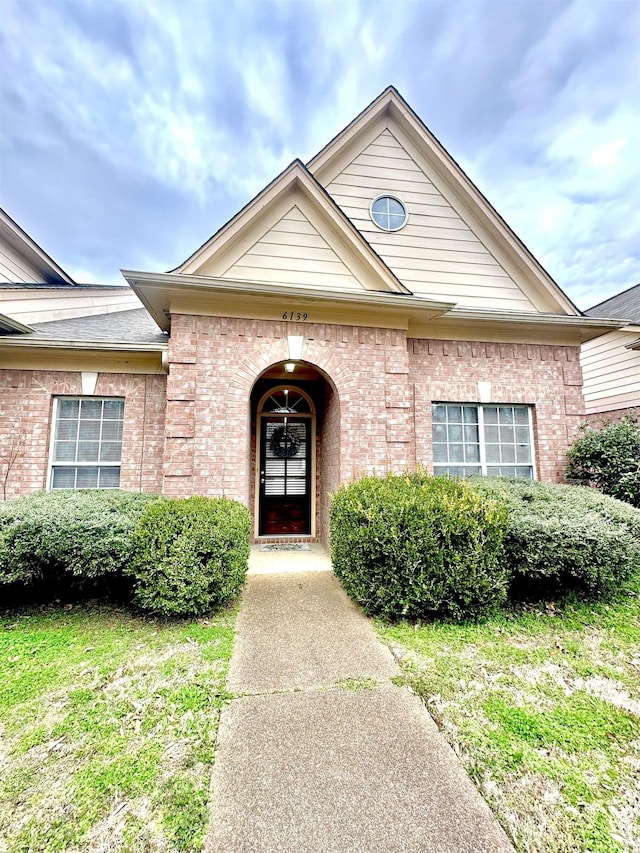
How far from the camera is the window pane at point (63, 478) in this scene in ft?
21.8

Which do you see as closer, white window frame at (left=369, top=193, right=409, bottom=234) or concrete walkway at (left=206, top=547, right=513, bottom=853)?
concrete walkway at (left=206, top=547, right=513, bottom=853)

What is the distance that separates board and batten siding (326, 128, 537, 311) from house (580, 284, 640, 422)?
13.4ft

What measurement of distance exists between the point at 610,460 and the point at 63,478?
30.9ft

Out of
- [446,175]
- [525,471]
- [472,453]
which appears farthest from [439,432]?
[446,175]

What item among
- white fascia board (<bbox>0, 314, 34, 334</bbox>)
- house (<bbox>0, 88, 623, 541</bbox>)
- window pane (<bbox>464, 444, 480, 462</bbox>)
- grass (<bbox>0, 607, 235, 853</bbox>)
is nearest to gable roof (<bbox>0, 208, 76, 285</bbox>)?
house (<bbox>0, 88, 623, 541</bbox>)

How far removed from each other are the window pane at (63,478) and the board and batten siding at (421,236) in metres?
6.94

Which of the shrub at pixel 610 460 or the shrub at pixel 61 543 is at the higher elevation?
the shrub at pixel 610 460

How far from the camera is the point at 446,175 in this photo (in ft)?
25.2

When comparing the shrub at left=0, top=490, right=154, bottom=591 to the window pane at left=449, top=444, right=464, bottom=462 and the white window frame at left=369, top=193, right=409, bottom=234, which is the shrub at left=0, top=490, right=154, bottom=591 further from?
the white window frame at left=369, top=193, right=409, bottom=234

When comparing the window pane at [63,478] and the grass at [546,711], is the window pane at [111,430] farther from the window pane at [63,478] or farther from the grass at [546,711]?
the grass at [546,711]

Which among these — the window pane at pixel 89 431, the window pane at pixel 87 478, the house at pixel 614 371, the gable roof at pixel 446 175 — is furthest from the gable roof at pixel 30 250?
the house at pixel 614 371

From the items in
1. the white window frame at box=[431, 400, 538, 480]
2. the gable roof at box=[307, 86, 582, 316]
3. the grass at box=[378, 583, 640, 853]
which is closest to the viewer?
the grass at box=[378, 583, 640, 853]

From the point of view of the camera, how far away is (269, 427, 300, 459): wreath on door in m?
8.09

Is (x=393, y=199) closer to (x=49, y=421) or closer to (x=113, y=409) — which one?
(x=113, y=409)
